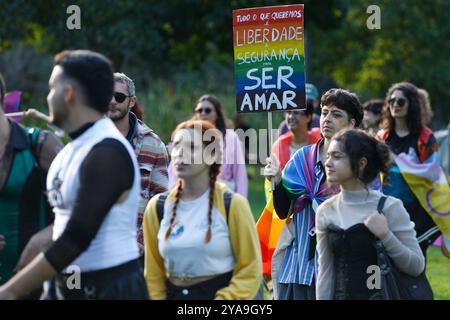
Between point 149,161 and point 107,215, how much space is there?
9.07 feet

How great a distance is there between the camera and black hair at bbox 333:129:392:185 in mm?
6359

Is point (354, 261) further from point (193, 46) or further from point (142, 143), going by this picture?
point (193, 46)

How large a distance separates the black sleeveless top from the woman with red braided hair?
0.86 meters

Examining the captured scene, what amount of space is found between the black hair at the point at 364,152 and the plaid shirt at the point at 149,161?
5.33 feet

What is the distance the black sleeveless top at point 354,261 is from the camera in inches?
241

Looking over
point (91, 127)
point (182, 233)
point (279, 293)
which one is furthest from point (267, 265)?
point (91, 127)

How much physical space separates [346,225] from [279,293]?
64.3 inches

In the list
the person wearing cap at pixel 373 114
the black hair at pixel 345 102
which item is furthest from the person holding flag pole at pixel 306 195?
the person wearing cap at pixel 373 114

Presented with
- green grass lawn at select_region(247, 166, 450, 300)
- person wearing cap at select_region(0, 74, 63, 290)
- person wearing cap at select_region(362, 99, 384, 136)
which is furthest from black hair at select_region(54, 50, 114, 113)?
person wearing cap at select_region(362, 99, 384, 136)

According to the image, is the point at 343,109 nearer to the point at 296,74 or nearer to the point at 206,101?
the point at 296,74

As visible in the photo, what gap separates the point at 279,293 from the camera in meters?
7.69

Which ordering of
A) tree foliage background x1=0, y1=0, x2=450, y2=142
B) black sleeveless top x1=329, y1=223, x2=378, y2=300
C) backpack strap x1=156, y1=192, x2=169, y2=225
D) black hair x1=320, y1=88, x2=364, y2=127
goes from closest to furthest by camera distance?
backpack strap x1=156, y1=192, x2=169, y2=225
black sleeveless top x1=329, y1=223, x2=378, y2=300
black hair x1=320, y1=88, x2=364, y2=127
tree foliage background x1=0, y1=0, x2=450, y2=142

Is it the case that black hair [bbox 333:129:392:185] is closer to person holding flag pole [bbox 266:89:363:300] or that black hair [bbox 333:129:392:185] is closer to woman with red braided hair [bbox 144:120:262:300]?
person holding flag pole [bbox 266:89:363:300]

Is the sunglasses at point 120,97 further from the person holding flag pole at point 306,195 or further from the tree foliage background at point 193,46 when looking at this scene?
the tree foliage background at point 193,46
